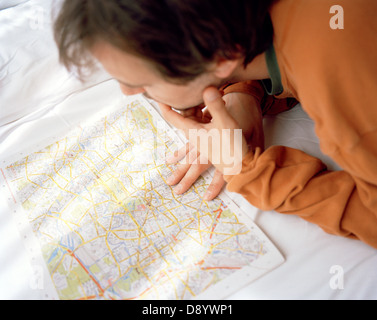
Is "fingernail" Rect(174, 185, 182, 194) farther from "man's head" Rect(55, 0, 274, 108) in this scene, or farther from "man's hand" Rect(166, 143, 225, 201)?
"man's head" Rect(55, 0, 274, 108)

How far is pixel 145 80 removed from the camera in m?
0.58

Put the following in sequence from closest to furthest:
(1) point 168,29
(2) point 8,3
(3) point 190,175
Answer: (1) point 168,29 < (3) point 190,175 < (2) point 8,3

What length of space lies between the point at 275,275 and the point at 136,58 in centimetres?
46

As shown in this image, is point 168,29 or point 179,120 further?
point 179,120

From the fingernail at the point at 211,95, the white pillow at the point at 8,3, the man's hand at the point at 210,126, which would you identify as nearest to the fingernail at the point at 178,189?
the man's hand at the point at 210,126

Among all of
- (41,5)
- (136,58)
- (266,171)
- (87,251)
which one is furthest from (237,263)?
(41,5)

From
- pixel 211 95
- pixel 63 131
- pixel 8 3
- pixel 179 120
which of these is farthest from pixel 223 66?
pixel 8 3

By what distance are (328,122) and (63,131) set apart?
0.64 m

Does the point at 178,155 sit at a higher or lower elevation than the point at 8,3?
lower

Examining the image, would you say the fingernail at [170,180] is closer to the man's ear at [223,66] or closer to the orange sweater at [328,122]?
the orange sweater at [328,122]

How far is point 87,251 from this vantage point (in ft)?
2.10

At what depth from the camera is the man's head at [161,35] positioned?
0.48 meters

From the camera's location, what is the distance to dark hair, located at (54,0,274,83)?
18.8 inches

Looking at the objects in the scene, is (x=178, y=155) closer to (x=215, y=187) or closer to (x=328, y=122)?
(x=215, y=187)
